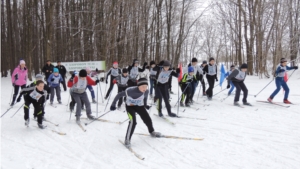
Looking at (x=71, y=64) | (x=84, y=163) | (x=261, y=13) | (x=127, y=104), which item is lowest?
(x=84, y=163)

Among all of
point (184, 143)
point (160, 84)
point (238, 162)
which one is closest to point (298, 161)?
point (238, 162)

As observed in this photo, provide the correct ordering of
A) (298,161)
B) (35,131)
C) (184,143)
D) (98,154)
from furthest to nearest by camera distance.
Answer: (35,131), (184,143), (98,154), (298,161)

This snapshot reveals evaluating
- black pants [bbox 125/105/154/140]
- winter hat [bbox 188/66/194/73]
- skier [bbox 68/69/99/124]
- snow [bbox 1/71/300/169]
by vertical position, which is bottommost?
snow [bbox 1/71/300/169]

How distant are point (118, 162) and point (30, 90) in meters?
3.56

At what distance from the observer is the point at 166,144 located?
5.07m

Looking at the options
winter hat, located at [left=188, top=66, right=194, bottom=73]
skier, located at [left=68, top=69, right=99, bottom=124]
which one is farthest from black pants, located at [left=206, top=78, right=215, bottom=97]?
skier, located at [left=68, top=69, right=99, bottom=124]

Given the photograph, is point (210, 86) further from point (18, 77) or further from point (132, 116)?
point (18, 77)

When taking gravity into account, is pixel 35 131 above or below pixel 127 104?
below

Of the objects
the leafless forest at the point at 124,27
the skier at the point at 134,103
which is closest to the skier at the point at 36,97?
the skier at the point at 134,103

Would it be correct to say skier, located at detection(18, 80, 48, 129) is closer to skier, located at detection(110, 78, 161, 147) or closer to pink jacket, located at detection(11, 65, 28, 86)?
skier, located at detection(110, 78, 161, 147)

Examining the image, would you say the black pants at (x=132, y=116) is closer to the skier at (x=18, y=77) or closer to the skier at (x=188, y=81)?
the skier at (x=188, y=81)

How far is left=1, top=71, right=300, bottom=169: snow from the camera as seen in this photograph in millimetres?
4188

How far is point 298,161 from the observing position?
4.10 meters

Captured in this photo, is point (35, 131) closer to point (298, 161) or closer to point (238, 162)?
point (238, 162)
